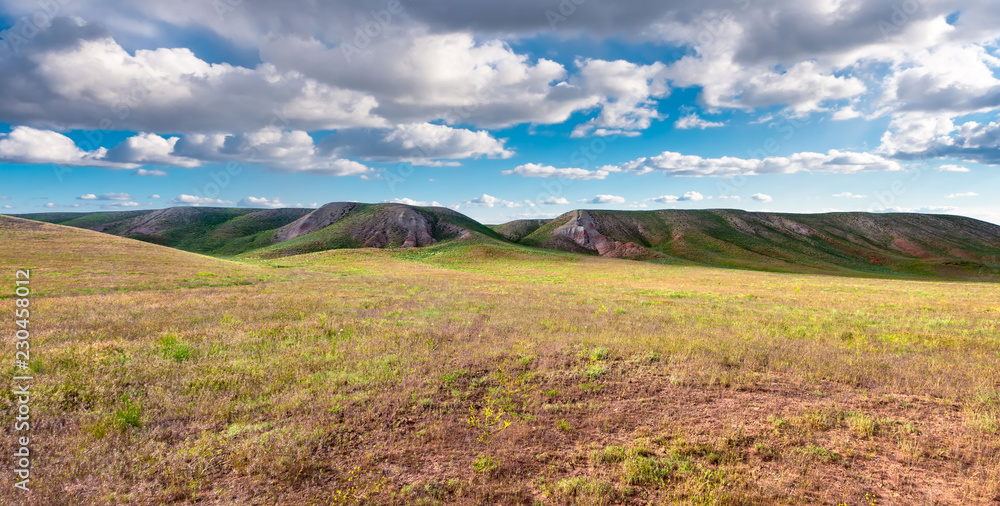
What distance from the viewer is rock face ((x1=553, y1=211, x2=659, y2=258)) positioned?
97.9 m

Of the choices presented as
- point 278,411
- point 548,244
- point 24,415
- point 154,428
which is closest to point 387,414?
point 278,411

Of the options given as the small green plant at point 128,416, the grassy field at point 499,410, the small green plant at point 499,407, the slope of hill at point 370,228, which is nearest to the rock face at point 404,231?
the slope of hill at point 370,228

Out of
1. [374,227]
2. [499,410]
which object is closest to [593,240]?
[374,227]

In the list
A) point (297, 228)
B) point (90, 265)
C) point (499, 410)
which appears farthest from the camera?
point (297, 228)

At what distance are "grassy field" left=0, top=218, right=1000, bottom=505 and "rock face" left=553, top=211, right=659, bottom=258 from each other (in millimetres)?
81819

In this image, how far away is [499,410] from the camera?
8.20 meters

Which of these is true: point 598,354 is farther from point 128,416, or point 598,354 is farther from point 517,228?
point 517,228

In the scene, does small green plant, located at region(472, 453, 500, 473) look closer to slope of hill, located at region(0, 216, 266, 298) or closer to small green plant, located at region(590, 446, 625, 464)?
small green plant, located at region(590, 446, 625, 464)

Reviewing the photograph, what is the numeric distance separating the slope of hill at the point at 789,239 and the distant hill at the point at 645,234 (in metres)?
0.30

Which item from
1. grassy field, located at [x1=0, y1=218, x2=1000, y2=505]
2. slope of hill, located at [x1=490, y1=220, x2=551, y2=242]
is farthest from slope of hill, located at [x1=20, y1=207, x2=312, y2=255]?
grassy field, located at [x1=0, y1=218, x2=1000, y2=505]

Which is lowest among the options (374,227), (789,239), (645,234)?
(374,227)

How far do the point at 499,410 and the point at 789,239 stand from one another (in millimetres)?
132748

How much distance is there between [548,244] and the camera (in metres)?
115

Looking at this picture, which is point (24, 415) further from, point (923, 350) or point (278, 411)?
point (923, 350)
